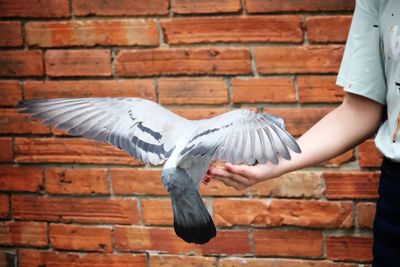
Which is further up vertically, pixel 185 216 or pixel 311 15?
pixel 311 15

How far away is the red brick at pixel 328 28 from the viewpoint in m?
1.67

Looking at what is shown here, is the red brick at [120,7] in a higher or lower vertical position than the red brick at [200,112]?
higher

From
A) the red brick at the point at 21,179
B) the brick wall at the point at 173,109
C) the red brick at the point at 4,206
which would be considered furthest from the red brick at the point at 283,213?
the red brick at the point at 4,206

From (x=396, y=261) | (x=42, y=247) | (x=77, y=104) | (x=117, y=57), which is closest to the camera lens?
(x=396, y=261)

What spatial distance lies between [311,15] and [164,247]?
2.70ft

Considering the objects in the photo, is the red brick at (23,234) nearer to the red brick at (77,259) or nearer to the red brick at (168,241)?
the red brick at (77,259)

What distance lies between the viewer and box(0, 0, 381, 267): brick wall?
1.72m

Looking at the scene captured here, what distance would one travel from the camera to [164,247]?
6.18 feet

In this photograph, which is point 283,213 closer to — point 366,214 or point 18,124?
point 366,214

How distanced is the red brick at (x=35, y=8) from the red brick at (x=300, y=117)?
2.28 ft

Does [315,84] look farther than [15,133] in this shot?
No

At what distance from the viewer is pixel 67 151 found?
1885mm

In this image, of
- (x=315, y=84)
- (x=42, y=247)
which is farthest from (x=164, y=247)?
(x=315, y=84)

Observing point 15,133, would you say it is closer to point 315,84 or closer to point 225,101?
point 225,101
